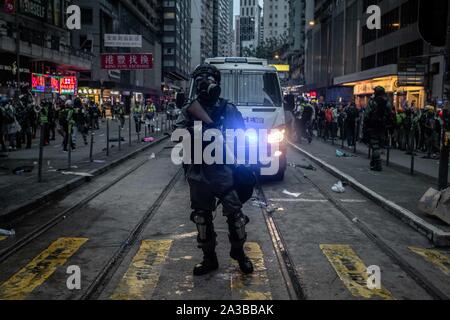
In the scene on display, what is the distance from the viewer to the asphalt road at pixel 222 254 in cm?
522

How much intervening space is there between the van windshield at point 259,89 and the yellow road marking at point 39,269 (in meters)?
6.17

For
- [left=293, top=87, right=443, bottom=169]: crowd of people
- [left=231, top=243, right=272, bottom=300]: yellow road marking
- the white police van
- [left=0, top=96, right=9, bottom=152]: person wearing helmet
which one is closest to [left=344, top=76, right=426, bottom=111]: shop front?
[left=293, top=87, right=443, bottom=169]: crowd of people

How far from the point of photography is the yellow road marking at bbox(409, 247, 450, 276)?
623 centimetres

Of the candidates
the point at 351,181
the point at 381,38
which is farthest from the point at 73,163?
the point at 381,38

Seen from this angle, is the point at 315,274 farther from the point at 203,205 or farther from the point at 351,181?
the point at 351,181

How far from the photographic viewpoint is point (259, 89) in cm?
1255

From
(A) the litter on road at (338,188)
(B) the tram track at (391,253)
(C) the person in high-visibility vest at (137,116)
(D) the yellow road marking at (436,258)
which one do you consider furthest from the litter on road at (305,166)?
(C) the person in high-visibility vest at (137,116)

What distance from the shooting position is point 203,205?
5.65m

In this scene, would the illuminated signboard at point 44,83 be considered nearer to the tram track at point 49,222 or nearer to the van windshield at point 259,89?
the tram track at point 49,222

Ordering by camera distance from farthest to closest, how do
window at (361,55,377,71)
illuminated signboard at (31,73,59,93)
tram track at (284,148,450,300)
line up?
window at (361,55,377,71)
illuminated signboard at (31,73,59,93)
tram track at (284,148,450,300)

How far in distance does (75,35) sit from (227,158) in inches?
2513

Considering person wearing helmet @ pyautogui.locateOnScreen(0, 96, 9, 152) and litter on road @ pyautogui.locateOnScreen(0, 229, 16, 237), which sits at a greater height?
person wearing helmet @ pyautogui.locateOnScreen(0, 96, 9, 152)

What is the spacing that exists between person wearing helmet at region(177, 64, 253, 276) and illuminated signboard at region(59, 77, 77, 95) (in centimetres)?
4388

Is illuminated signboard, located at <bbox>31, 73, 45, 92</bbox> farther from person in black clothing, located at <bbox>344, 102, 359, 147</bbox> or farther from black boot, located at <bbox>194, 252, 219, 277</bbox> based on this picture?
black boot, located at <bbox>194, 252, 219, 277</bbox>
